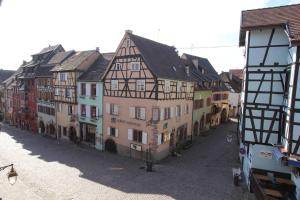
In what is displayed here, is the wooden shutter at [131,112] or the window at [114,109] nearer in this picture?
the wooden shutter at [131,112]

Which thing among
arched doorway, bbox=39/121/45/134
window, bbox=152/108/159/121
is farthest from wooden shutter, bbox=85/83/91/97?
arched doorway, bbox=39/121/45/134

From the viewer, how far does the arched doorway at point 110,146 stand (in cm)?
2445

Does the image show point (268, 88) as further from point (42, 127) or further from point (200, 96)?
point (42, 127)

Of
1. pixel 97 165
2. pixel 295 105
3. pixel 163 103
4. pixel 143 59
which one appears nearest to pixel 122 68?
pixel 143 59

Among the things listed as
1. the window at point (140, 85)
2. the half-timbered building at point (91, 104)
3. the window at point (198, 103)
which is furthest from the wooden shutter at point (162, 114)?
the window at point (198, 103)

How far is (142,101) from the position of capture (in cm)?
2167

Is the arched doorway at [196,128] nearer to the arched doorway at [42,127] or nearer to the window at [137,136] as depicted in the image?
the window at [137,136]

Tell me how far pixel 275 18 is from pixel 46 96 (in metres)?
32.5

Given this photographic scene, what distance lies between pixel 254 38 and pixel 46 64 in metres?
33.7

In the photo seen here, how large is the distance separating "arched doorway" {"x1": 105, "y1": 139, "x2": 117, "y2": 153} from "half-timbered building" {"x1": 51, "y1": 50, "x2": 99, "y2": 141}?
5.99 metres

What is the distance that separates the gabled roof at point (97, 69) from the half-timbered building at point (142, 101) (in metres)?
2.62

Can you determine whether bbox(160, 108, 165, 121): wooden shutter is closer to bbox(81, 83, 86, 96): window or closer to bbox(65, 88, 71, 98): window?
bbox(81, 83, 86, 96): window

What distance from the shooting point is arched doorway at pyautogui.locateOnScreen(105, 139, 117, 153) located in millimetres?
24453

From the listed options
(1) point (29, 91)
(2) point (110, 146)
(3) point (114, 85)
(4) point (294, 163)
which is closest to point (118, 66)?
(3) point (114, 85)
